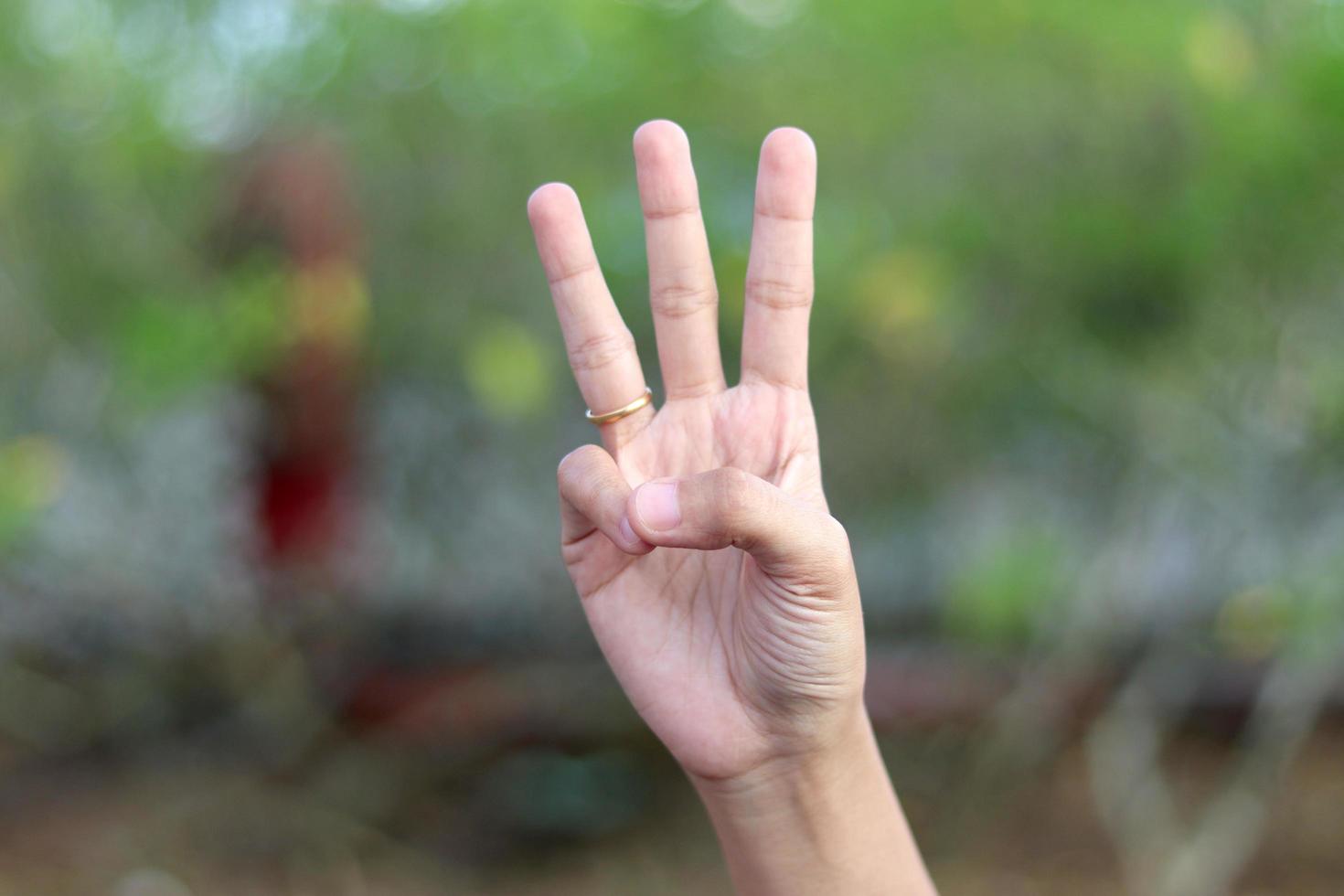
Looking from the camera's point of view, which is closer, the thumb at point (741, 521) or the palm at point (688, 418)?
the thumb at point (741, 521)

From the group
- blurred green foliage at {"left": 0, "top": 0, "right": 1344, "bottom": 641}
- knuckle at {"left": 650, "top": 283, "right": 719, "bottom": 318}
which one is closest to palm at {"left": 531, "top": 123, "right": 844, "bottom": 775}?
knuckle at {"left": 650, "top": 283, "right": 719, "bottom": 318}

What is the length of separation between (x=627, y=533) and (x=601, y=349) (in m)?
A: 0.22

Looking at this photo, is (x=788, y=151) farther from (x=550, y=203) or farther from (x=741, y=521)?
(x=741, y=521)

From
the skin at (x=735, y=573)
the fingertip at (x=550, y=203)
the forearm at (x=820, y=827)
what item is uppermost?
the fingertip at (x=550, y=203)

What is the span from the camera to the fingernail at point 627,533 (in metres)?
0.87

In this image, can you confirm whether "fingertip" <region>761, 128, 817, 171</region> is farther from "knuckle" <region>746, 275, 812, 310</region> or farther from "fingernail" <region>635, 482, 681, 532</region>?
"fingernail" <region>635, 482, 681, 532</region>

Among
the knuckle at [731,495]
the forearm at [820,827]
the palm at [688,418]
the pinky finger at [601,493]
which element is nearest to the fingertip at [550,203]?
the palm at [688,418]

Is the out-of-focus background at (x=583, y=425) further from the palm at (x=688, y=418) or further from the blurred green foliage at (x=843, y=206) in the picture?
the palm at (x=688, y=418)

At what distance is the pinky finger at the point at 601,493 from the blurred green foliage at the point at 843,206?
109 centimetres

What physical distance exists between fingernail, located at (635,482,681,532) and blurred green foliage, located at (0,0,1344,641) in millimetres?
1163

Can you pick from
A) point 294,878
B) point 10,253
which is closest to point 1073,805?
point 294,878

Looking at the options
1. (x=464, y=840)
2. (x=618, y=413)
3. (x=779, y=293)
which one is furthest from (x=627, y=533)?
(x=464, y=840)

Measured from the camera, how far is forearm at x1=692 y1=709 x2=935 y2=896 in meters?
0.97

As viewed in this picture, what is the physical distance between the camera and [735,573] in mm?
1035
